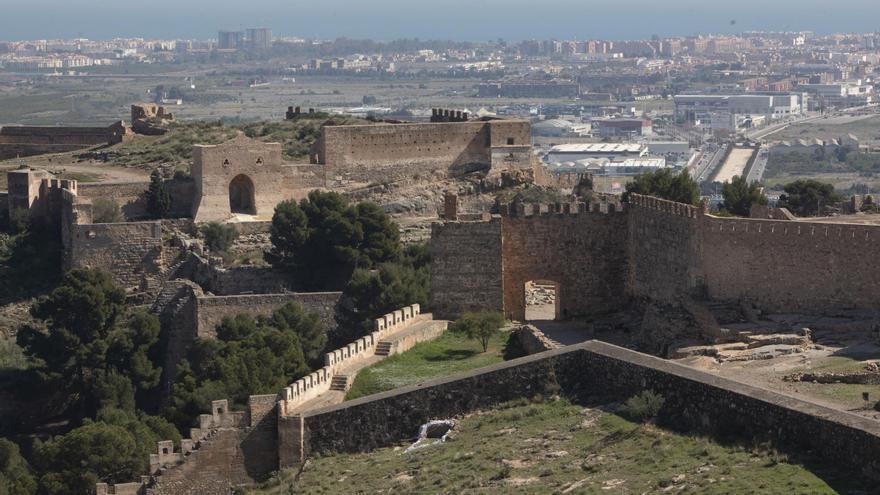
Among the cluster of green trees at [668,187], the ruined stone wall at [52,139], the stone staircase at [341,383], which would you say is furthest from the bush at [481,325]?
the ruined stone wall at [52,139]

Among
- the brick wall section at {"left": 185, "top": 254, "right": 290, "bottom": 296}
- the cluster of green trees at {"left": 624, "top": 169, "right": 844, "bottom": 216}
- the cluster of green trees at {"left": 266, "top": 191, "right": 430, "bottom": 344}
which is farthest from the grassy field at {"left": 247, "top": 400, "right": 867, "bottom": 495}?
the brick wall section at {"left": 185, "top": 254, "right": 290, "bottom": 296}

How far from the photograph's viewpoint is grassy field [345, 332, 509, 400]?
25.9 m

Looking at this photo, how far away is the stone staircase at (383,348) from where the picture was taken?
27859 millimetres

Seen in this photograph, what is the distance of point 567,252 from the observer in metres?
30.2

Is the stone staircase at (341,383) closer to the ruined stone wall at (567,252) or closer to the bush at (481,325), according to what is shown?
the bush at (481,325)

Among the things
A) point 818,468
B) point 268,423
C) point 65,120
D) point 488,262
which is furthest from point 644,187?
point 65,120

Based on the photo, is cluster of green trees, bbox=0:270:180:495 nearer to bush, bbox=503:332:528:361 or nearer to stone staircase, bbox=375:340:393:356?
stone staircase, bbox=375:340:393:356

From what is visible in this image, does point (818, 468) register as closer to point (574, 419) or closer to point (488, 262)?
point (574, 419)

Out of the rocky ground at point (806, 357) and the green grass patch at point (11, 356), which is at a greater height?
the rocky ground at point (806, 357)

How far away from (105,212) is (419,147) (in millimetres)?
7277

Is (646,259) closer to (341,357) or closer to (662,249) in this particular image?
(662,249)

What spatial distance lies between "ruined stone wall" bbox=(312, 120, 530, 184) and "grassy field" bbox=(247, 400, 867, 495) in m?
21.4

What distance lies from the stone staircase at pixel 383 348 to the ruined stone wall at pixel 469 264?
84.7 inches

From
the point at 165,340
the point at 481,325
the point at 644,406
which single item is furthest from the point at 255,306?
the point at 644,406
